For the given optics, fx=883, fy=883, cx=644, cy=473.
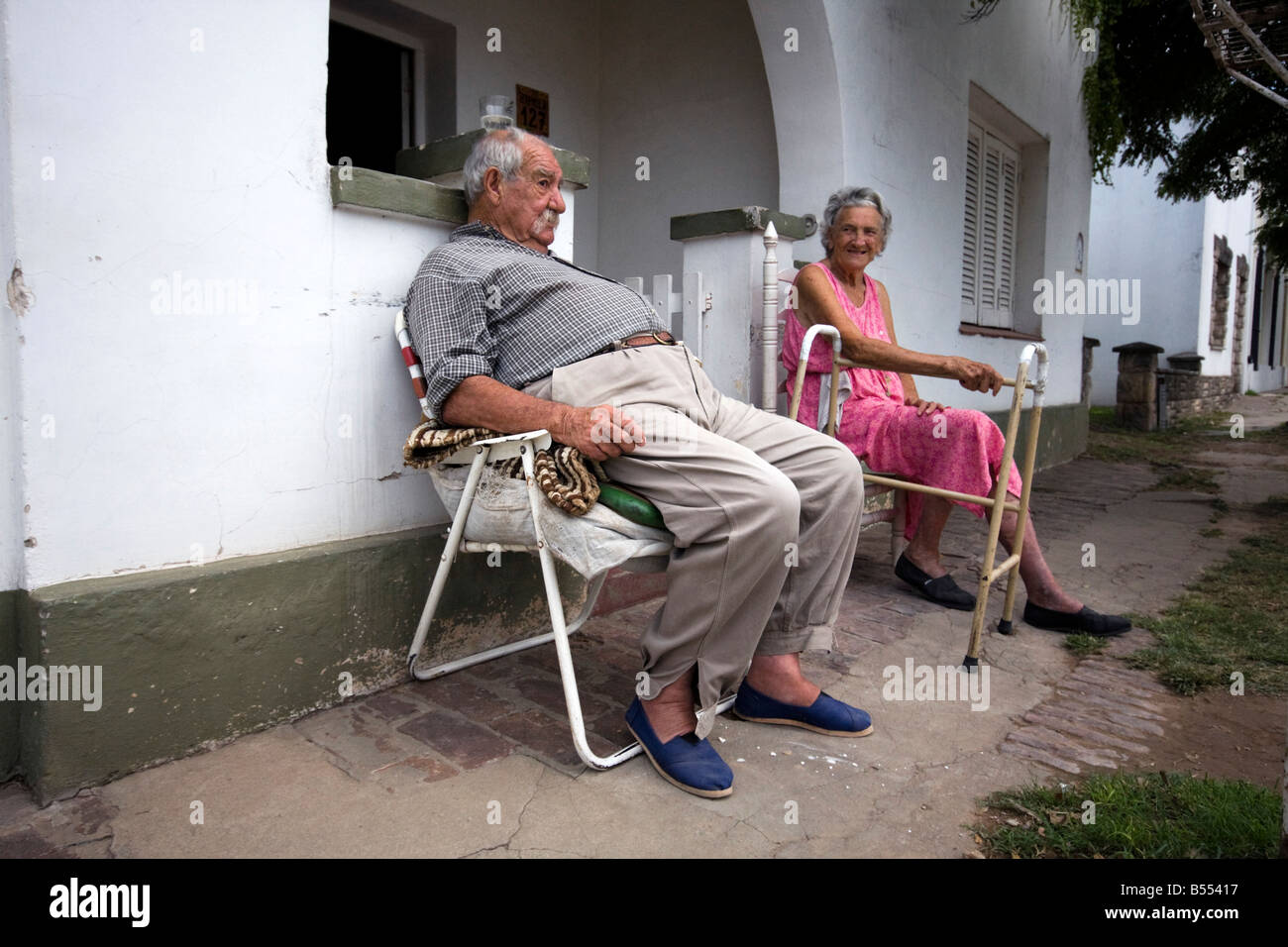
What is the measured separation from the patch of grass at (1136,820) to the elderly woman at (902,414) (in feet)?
4.09

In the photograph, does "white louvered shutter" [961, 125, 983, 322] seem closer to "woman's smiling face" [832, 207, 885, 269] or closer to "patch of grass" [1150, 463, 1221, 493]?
"patch of grass" [1150, 463, 1221, 493]

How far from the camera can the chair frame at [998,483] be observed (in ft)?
9.11

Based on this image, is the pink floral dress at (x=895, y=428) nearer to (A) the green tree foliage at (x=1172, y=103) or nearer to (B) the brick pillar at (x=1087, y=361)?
(A) the green tree foliage at (x=1172, y=103)

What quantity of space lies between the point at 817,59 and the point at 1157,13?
121 inches

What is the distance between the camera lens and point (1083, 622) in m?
3.12

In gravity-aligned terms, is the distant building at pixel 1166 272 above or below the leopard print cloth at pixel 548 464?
above

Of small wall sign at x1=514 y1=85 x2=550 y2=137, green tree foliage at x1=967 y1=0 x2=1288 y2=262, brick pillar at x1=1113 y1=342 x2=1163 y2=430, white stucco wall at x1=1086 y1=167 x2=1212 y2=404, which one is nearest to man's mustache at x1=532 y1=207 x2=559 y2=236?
small wall sign at x1=514 y1=85 x2=550 y2=137

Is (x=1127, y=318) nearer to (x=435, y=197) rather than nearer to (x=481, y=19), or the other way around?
(x=481, y=19)

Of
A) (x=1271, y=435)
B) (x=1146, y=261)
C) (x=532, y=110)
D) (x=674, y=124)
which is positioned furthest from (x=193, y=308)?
(x=1146, y=261)

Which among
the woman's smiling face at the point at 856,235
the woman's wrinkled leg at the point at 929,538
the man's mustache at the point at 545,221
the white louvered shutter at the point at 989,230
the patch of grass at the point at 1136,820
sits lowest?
the patch of grass at the point at 1136,820

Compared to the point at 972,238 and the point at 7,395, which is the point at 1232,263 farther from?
the point at 7,395

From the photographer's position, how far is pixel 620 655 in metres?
2.76

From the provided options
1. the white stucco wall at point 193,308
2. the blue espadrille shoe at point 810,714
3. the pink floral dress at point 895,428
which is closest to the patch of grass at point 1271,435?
the pink floral dress at point 895,428
